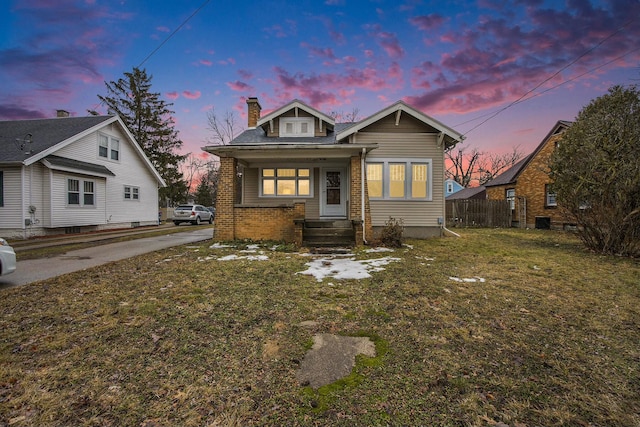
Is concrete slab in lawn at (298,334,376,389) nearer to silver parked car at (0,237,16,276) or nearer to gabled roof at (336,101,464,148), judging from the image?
silver parked car at (0,237,16,276)

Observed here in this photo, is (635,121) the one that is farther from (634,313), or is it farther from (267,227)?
(267,227)

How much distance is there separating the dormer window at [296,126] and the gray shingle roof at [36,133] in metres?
10.9

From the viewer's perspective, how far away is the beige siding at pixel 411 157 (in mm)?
11359

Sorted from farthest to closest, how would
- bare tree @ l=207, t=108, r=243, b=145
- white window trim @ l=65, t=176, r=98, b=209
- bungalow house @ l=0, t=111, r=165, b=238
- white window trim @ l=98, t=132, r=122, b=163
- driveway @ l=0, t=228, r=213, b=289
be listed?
1. bare tree @ l=207, t=108, r=243, b=145
2. white window trim @ l=98, t=132, r=122, b=163
3. white window trim @ l=65, t=176, r=98, b=209
4. bungalow house @ l=0, t=111, r=165, b=238
5. driveway @ l=0, t=228, r=213, b=289

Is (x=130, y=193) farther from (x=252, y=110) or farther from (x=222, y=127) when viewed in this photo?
(x=222, y=127)

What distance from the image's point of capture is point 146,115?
28234 mm

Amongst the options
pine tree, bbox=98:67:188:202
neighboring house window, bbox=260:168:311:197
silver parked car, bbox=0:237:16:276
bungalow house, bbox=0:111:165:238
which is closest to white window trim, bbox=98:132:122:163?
bungalow house, bbox=0:111:165:238

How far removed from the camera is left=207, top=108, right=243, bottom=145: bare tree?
107 feet

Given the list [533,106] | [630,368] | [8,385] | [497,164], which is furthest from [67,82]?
[497,164]

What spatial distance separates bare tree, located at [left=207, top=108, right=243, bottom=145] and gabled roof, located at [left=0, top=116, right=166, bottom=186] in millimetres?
15540

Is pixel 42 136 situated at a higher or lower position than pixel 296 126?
lower

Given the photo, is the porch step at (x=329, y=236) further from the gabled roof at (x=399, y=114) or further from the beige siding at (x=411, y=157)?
the gabled roof at (x=399, y=114)

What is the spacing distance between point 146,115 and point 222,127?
770cm

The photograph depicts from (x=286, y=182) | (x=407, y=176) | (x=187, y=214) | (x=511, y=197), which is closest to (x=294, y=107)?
(x=286, y=182)
